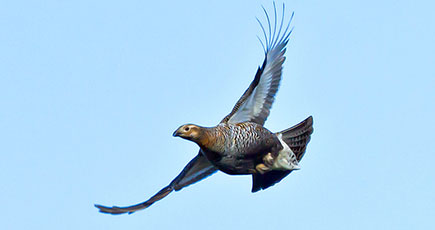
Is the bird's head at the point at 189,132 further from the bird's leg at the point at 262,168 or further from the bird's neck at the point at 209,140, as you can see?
the bird's leg at the point at 262,168

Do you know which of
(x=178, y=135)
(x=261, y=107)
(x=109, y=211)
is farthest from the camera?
(x=261, y=107)

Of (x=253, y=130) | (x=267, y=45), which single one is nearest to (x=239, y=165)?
(x=253, y=130)

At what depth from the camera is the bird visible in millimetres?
13750

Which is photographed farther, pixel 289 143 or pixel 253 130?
pixel 289 143

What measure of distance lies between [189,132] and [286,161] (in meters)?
2.60

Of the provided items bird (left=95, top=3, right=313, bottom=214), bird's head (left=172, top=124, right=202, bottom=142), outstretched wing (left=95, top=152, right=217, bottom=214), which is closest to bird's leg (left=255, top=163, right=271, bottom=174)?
bird (left=95, top=3, right=313, bottom=214)

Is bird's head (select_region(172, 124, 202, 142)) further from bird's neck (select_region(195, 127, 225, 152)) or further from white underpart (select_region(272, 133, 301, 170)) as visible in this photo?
white underpart (select_region(272, 133, 301, 170))

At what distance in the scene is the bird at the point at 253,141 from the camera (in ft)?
45.1

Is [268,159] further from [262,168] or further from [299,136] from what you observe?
[299,136]

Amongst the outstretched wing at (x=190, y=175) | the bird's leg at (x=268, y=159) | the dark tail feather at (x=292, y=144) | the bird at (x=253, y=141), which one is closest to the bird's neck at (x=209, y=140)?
the bird at (x=253, y=141)

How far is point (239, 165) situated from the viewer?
14.0 metres

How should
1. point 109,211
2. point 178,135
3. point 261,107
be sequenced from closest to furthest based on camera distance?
point 178,135, point 109,211, point 261,107

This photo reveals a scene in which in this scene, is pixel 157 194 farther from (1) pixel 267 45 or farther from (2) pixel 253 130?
(1) pixel 267 45

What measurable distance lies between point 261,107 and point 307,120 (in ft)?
3.68
